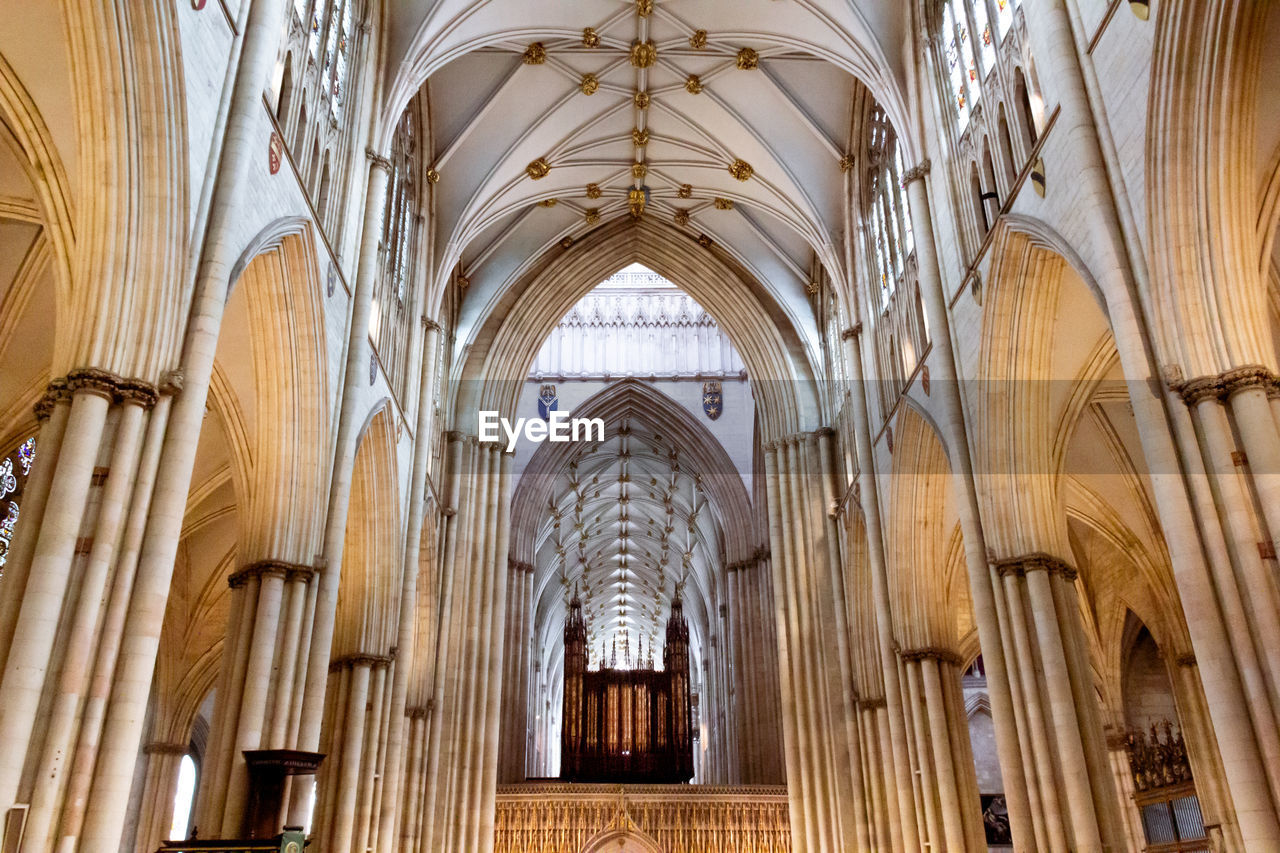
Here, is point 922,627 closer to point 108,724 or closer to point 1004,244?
point 1004,244

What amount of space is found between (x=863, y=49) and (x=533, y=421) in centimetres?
1781

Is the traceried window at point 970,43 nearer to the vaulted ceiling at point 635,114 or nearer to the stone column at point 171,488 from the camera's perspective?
the vaulted ceiling at point 635,114

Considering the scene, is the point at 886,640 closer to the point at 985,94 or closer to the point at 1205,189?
the point at 985,94

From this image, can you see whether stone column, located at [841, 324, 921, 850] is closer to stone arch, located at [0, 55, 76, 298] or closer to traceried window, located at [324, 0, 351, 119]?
traceried window, located at [324, 0, 351, 119]

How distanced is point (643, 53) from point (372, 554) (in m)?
9.97

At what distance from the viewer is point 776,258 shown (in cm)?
2380

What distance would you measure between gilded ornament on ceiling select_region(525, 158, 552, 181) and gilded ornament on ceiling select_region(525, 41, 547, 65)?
2394 millimetres

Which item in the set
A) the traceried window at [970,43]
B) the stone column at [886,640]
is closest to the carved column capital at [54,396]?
the traceried window at [970,43]

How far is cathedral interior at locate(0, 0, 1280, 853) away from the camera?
314 inches

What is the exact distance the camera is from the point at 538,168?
20781mm

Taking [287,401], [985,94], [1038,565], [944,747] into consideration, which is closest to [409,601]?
[287,401]

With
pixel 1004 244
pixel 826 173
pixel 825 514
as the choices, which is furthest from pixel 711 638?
pixel 1004 244

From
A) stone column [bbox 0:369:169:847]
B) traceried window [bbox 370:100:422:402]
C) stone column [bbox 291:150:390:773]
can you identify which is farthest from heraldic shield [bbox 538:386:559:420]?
stone column [bbox 0:369:169:847]

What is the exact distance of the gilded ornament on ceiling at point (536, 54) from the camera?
1836cm
